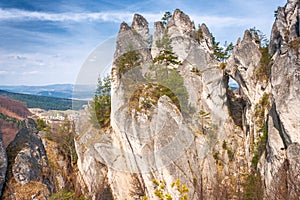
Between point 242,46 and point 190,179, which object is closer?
point 190,179

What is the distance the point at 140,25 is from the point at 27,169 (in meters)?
26.4

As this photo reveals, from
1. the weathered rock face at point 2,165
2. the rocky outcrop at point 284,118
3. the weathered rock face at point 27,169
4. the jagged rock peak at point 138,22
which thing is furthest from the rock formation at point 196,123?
the weathered rock face at point 2,165

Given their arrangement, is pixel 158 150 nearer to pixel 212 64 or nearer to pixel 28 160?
pixel 28 160

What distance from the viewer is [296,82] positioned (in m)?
17.8

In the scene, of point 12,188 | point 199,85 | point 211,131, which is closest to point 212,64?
point 199,85

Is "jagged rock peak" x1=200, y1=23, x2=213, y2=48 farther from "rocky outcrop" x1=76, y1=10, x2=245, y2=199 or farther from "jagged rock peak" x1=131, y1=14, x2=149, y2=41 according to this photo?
"jagged rock peak" x1=131, y1=14, x2=149, y2=41

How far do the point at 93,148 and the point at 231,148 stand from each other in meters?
15.1

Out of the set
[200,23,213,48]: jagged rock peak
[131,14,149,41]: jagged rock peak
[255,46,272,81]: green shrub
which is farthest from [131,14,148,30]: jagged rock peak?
[255,46,272,81]: green shrub

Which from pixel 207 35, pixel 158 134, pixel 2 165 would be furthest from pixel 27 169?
pixel 207 35

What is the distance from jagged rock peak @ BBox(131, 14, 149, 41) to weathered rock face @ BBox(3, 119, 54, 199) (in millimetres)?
21700

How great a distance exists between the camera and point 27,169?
16.0 metres

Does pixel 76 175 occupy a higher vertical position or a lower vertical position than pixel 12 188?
lower

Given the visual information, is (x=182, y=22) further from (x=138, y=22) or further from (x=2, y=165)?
(x=2, y=165)

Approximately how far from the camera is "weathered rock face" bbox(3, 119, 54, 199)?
49.9 feet
